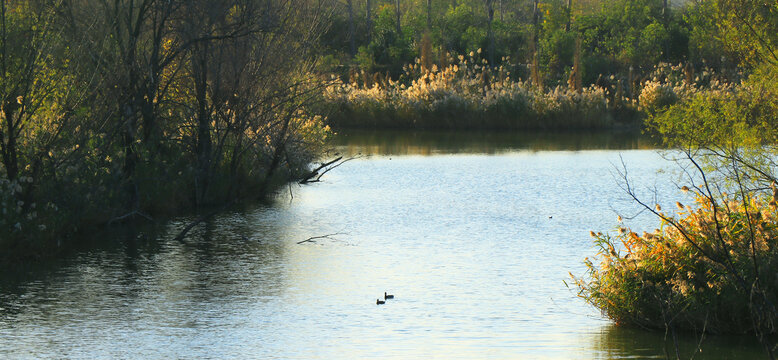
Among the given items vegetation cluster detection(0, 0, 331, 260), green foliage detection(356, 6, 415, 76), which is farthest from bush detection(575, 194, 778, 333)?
green foliage detection(356, 6, 415, 76)

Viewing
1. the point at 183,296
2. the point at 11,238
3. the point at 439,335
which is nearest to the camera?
the point at 439,335

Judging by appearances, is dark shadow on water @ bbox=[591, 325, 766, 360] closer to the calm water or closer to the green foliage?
the calm water

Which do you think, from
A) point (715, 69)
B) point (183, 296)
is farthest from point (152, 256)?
point (715, 69)

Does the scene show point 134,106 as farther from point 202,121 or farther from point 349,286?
point 349,286

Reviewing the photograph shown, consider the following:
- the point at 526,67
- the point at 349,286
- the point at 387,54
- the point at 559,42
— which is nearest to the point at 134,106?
the point at 349,286

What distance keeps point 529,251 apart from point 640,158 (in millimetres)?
15603

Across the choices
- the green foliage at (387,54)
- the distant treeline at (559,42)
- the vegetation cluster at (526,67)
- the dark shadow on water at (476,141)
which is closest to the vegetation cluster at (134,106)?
the vegetation cluster at (526,67)

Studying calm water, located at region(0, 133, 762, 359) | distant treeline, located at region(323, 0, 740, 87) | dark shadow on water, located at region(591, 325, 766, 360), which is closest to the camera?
dark shadow on water, located at region(591, 325, 766, 360)

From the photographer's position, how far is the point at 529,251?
1513 centimetres

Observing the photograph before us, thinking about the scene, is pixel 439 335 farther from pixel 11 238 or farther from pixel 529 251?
pixel 11 238

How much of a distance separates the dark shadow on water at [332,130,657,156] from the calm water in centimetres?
987

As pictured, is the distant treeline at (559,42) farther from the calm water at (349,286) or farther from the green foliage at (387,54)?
the calm water at (349,286)

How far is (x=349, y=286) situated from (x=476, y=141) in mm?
23774

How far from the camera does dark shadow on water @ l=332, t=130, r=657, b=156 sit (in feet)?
108
